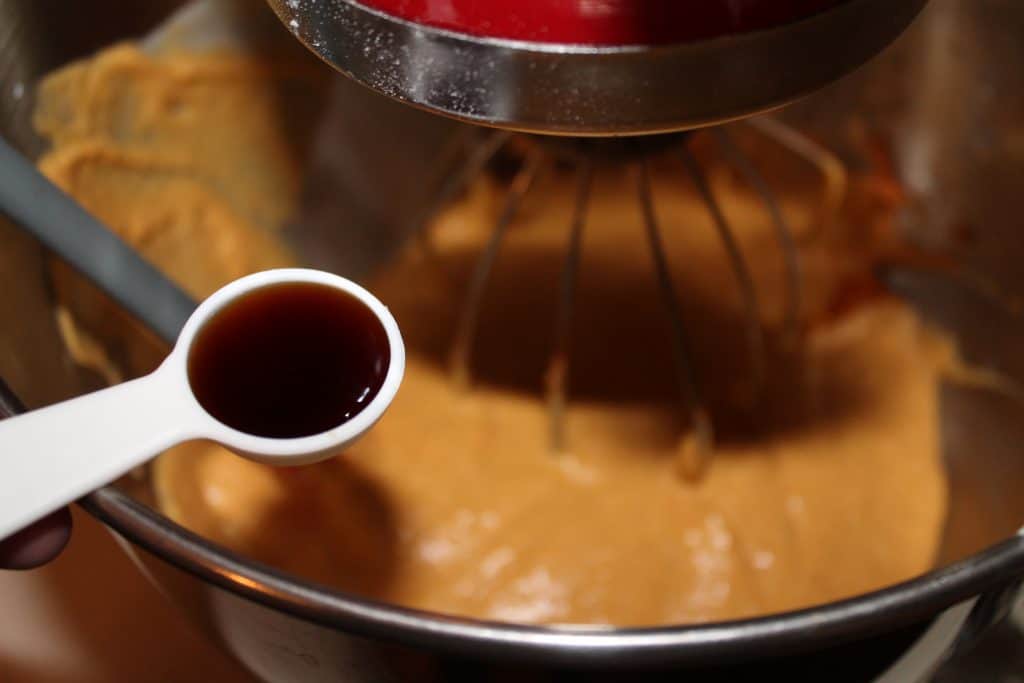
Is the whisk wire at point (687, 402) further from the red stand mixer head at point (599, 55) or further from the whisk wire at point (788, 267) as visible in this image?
the red stand mixer head at point (599, 55)

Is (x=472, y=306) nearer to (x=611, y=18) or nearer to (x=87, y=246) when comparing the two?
(x=87, y=246)

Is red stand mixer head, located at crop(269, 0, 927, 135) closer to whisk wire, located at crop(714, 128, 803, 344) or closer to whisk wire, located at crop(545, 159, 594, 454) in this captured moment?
whisk wire, located at crop(545, 159, 594, 454)

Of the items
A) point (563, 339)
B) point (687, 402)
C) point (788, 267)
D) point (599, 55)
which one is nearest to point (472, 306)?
point (563, 339)

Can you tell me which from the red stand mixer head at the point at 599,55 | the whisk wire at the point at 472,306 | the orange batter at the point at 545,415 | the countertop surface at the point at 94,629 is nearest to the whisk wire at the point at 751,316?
the orange batter at the point at 545,415

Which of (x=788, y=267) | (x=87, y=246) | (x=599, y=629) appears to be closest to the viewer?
(x=599, y=629)

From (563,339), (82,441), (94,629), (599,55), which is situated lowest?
(94,629)

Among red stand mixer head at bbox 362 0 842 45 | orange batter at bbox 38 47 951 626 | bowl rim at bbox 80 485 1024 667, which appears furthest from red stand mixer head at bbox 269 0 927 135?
orange batter at bbox 38 47 951 626

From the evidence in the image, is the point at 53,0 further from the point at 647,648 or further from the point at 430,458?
the point at 647,648
